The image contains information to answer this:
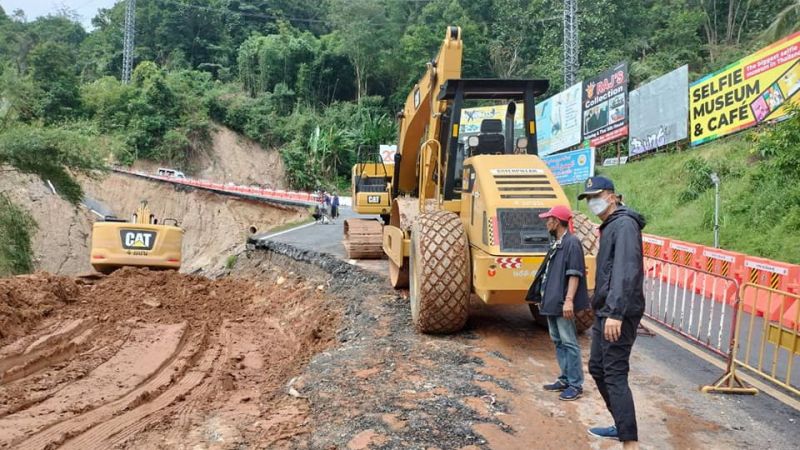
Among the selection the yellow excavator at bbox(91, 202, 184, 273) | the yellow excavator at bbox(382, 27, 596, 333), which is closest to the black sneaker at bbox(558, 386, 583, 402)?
the yellow excavator at bbox(382, 27, 596, 333)

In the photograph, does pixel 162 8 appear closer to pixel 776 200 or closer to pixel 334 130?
pixel 334 130

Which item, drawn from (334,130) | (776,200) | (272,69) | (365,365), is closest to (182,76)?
(272,69)

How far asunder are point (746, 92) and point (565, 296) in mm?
15164

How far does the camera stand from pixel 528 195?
652 centimetres

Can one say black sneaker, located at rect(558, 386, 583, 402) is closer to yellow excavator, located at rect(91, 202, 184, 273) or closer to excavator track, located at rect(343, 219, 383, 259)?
excavator track, located at rect(343, 219, 383, 259)

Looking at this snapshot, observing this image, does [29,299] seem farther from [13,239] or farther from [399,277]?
[13,239]

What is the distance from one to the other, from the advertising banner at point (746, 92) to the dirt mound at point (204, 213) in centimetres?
1736

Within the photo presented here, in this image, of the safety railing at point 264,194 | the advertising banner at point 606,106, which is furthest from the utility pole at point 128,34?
the advertising banner at point 606,106

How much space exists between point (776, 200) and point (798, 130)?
9.10 ft

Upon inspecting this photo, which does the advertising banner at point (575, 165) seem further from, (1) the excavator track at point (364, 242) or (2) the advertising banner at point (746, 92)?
(1) the excavator track at point (364, 242)

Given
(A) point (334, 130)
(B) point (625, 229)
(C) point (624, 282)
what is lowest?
(C) point (624, 282)

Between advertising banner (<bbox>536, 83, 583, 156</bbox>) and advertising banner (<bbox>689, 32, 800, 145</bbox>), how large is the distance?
6.83m

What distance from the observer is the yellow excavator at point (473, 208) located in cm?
624

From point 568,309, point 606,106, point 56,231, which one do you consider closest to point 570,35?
point 606,106
